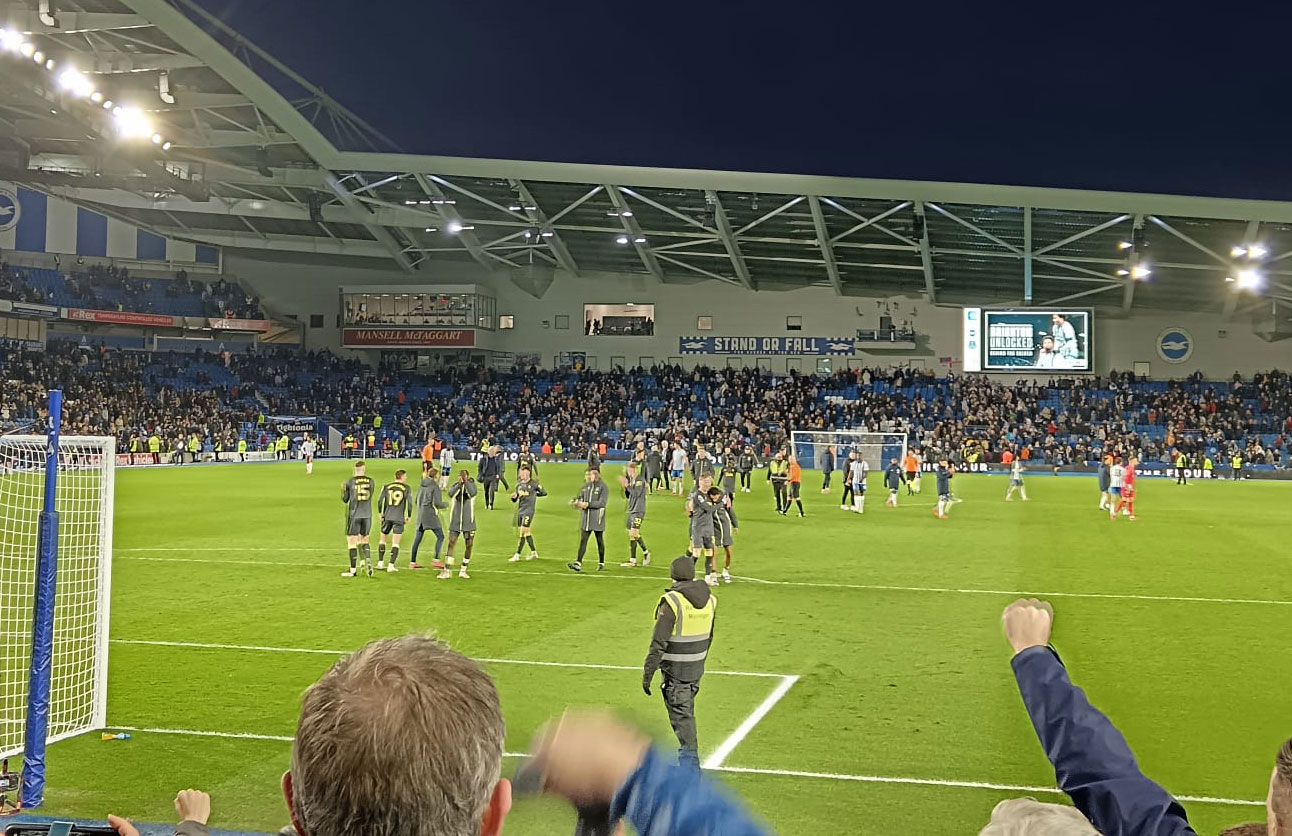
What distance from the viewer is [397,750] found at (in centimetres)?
166

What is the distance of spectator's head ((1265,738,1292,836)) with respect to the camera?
89.4 inches

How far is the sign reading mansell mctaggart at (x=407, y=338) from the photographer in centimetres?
6981

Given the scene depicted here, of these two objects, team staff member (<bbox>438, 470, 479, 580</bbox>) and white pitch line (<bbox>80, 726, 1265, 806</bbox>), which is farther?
team staff member (<bbox>438, 470, 479, 580</bbox>)

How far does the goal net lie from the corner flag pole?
4459cm

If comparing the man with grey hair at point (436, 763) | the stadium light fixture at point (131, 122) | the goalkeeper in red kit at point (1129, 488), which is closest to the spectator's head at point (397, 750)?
the man with grey hair at point (436, 763)

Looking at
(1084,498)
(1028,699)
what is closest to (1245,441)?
(1084,498)

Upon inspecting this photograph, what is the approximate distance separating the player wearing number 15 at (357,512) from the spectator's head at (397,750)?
1692 centimetres

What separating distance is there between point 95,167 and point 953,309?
4646cm

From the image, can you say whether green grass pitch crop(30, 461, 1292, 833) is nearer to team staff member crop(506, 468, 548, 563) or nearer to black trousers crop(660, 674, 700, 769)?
team staff member crop(506, 468, 548, 563)

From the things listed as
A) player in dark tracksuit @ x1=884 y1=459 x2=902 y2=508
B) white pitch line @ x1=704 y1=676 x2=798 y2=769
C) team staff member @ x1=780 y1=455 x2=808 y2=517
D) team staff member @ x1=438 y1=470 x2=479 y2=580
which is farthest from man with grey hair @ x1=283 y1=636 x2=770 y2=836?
player in dark tracksuit @ x1=884 y1=459 x2=902 y2=508

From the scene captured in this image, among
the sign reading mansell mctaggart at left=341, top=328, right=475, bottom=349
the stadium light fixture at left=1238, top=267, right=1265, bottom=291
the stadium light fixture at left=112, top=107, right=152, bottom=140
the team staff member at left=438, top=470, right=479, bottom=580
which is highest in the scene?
the stadium light fixture at left=112, top=107, right=152, bottom=140

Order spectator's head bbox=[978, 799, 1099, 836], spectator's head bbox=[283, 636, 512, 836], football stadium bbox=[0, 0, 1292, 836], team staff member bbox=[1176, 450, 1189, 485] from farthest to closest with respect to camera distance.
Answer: team staff member bbox=[1176, 450, 1189, 485] < football stadium bbox=[0, 0, 1292, 836] < spectator's head bbox=[978, 799, 1099, 836] < spectator's head bbox=[283, 636, 512, 836]

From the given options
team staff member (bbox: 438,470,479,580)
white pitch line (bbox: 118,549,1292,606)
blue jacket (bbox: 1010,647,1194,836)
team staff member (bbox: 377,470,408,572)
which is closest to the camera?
blue jacket (bbox: 1010,647,1194,836)

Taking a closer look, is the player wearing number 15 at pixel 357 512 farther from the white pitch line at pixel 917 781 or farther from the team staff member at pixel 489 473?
the team staff member at pixel 489 473
